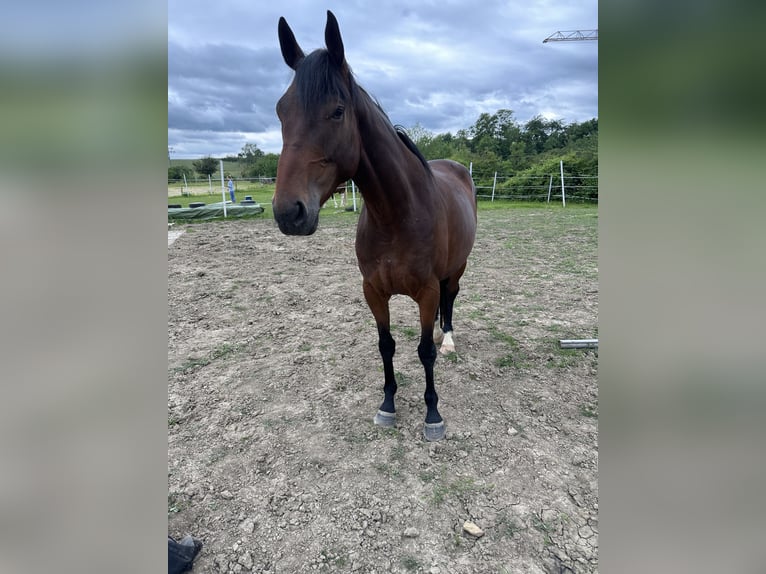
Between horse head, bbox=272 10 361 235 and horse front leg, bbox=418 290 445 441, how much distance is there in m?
1.08

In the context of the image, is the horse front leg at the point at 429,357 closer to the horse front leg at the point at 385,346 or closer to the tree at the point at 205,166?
the horse front leg at the point at 385,346

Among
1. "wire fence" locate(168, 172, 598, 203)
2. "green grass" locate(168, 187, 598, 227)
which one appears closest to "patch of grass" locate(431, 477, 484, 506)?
"green grass" locate(168, 187, 598, 227)

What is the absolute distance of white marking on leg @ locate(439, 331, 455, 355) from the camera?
145 inches

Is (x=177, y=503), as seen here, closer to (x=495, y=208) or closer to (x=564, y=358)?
(x=564, y=358)

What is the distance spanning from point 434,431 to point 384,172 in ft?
5.48

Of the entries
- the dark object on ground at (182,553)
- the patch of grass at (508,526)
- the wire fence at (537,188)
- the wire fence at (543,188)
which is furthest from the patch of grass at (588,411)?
the wire fence at (543,188)

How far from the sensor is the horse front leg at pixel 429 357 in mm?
2533

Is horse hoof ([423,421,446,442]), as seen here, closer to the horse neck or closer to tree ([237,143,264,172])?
the horse neck
